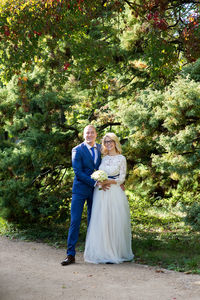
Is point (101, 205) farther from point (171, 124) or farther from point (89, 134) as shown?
point (171, 124)

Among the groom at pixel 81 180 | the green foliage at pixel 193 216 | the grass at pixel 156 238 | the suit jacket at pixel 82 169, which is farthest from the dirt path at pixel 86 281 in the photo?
the suit jacket at pixel 82 169

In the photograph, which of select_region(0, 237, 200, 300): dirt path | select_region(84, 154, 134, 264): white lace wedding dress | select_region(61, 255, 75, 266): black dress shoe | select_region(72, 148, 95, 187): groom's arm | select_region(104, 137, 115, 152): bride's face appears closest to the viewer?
select_region(0, 237, 200, 300): dirt path

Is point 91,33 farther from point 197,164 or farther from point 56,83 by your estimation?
point 197,164

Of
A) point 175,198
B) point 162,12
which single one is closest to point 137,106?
point 162,12

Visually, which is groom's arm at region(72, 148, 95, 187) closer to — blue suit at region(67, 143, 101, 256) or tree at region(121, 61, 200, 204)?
blue suit at region(67, 143, 101, 256)

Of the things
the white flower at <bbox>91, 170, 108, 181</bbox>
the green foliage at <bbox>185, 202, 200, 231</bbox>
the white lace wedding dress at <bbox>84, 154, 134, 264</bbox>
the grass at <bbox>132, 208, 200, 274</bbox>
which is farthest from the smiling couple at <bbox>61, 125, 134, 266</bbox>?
the green foliage at <bbox>185, 202, 200, 231</bbox>

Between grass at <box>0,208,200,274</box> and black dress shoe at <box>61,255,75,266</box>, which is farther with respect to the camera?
grass at <box>0,208,200,274</box>

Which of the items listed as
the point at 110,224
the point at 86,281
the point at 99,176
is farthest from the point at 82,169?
the point at 86,281

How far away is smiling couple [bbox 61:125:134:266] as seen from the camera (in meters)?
6.16

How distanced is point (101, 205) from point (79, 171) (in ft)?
2.18

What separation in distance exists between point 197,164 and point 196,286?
8.38 ft

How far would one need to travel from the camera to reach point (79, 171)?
20.6 ft

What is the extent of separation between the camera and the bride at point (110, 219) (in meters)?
6.15

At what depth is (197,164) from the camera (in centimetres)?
691
